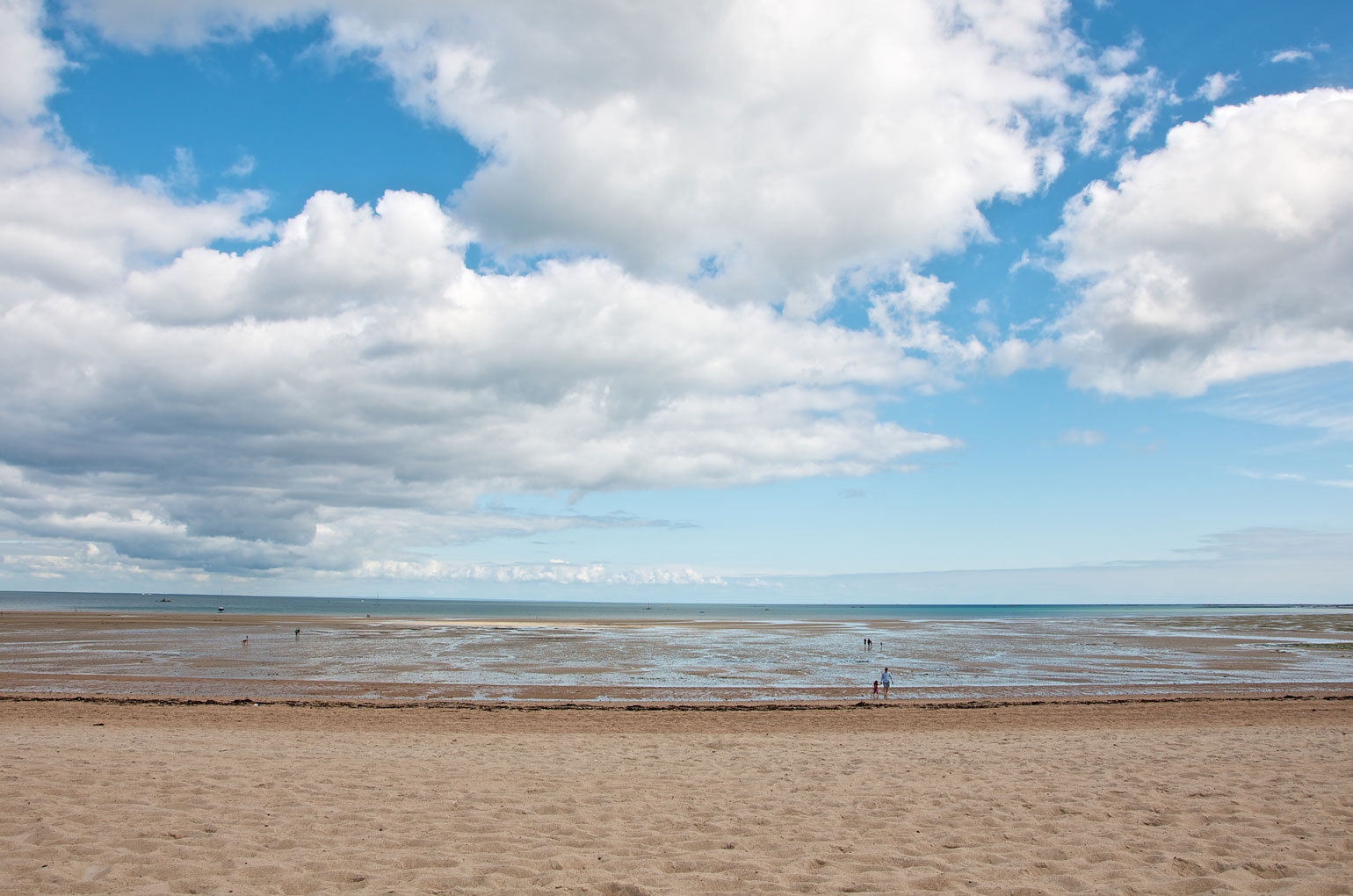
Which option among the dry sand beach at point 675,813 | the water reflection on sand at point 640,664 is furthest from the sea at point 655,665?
the dry sand beach at point 675,813

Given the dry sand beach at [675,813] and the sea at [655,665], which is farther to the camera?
the sea at [655,665]

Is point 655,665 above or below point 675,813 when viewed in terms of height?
below

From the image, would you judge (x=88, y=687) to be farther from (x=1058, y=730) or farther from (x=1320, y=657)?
(x=1320, y=657)

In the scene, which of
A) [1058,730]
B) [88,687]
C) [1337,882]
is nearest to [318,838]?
[1337,882]

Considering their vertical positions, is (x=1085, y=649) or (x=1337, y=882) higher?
(x=1337, y=882)

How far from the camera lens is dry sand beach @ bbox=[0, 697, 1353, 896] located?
7.25m

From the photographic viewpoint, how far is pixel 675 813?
9781 millimetres

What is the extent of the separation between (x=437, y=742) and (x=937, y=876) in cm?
1213

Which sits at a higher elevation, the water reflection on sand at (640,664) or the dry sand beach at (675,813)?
the dry sand beach at (675,813)

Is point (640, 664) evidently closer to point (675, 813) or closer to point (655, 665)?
point (655, 665)

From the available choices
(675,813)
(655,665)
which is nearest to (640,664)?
(655,665)

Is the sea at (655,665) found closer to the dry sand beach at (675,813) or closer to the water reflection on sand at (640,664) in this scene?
the water reflection on sand at (640,664)

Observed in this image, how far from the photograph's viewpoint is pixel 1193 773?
39.5ft

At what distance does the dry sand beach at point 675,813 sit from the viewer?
7.25 m
